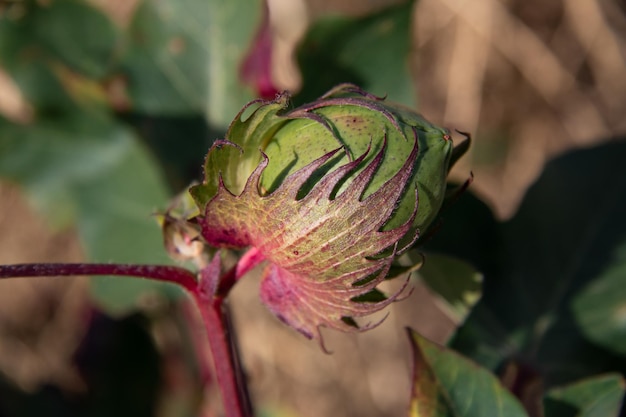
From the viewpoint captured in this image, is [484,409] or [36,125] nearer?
[484,409]

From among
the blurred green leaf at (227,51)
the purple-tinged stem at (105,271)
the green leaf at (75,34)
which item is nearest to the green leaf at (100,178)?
the green leaf at (75,34)

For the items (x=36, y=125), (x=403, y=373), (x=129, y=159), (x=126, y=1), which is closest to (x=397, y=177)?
(x=129, y=159)

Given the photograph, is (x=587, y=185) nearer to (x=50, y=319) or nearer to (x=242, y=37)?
(x=242, y=37)

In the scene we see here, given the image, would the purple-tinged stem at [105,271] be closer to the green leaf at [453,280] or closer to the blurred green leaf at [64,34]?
the green leaf at [453,280]

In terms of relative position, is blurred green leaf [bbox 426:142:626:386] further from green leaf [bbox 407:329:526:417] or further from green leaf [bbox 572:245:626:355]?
green leaf [bbox 407:329:526:417]

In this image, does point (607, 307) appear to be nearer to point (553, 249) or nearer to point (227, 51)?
point (553, 249)

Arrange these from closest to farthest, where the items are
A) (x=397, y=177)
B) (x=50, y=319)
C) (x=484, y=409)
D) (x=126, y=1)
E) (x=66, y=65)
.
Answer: (x=397, y=177)
(x=484, y=409)
(x=66, y=65)
(x=50, y=319)
(x=126, y=1)

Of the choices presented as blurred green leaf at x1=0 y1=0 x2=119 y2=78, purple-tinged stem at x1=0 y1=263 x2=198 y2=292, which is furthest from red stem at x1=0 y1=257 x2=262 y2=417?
blurred green leaf at x1=0 y1=0 x2=119 y2=78
